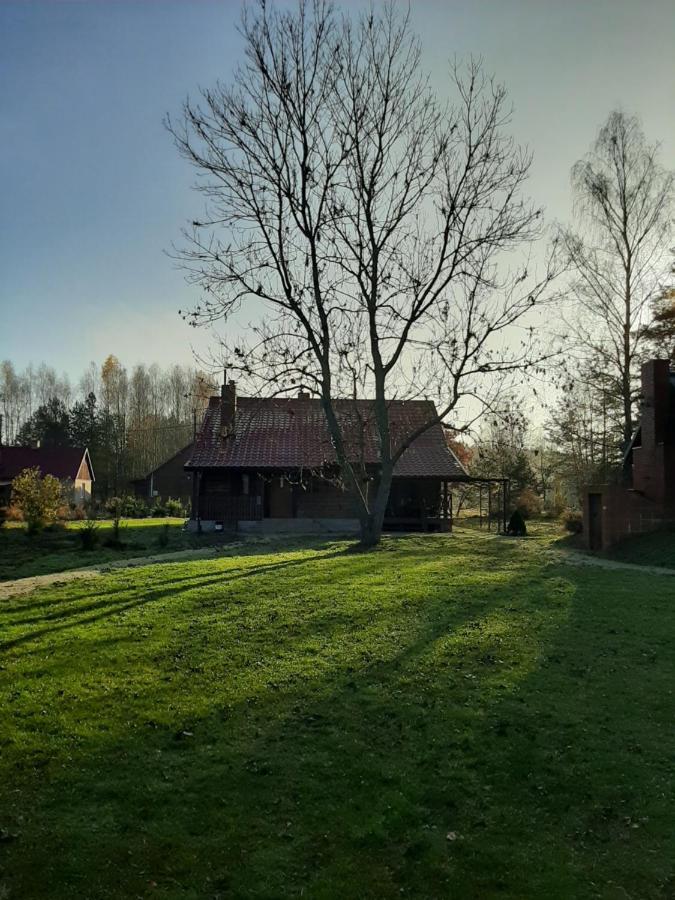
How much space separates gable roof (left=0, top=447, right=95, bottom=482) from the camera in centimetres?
4831

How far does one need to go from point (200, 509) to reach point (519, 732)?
2416 cm

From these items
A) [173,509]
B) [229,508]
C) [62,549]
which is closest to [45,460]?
[173,509]

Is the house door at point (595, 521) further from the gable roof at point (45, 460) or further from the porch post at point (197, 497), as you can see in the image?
the gable roof at point (45, 460)

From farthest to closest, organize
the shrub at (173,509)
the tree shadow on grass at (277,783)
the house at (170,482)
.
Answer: the house at (170,482) < the shrub at (173,509) < the tree shadow on grass at (277,783)

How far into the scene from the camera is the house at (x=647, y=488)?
1833 cm

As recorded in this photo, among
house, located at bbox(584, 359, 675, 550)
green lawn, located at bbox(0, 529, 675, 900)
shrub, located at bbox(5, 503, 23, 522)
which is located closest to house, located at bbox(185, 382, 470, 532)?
shrub, located at bbox(5, 503, 23, 522)

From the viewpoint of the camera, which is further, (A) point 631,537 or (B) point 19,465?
(B) point 19,465

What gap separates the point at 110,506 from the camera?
37.6 meters

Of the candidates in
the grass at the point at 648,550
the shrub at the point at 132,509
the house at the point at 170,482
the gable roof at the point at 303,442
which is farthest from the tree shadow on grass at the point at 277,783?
the house at the point at 170,482

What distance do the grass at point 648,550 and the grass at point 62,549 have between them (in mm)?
12354

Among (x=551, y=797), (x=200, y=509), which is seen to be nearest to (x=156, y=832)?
(x=551, y=797)

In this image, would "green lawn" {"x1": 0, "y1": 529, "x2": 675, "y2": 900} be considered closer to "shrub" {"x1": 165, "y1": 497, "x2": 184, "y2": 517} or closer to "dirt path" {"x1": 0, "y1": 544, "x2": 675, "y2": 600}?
"dirt path" {"x1": 0, "y1": 544, "x2": 675, "y2": 600}

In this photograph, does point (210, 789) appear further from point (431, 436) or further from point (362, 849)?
point (431, 436)

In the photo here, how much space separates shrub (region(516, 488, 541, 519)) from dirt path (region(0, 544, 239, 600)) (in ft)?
69.2
